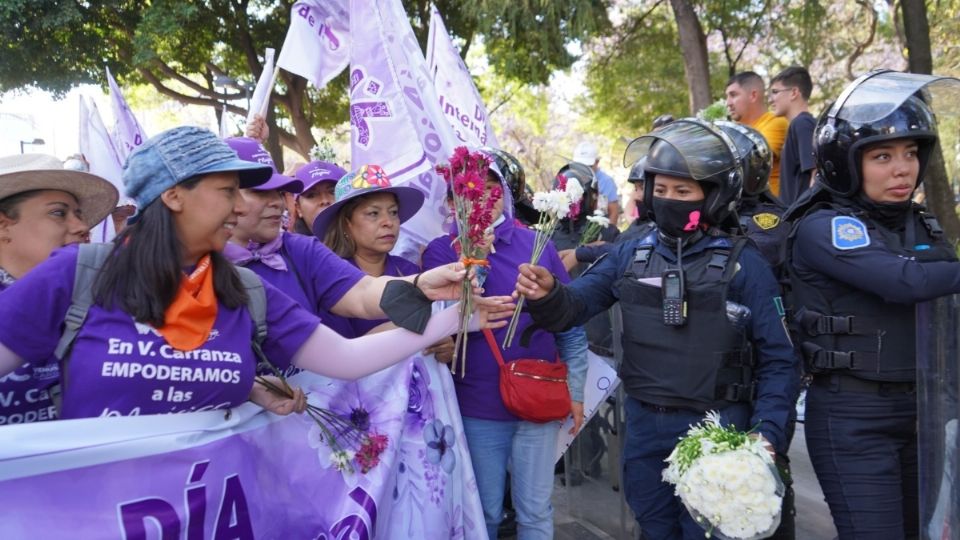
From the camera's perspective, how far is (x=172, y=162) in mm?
2400

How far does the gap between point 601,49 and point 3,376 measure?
17482mm

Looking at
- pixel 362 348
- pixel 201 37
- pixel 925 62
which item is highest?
pixel 201 37

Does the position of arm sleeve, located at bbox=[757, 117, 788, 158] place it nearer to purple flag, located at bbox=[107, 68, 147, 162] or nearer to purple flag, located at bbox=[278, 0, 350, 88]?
purple flag, located at bbox=[278, 0, 350, 88]

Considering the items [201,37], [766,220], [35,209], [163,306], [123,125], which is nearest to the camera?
[163,306]

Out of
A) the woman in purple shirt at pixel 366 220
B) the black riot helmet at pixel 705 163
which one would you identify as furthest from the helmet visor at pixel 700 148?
the woman in purple shirt at pixel 366 220

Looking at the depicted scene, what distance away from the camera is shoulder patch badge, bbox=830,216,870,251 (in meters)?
3.05

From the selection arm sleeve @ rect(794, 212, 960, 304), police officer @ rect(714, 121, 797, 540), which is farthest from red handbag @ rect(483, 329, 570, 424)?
police officer @ rect(714, 121, 797, 540)

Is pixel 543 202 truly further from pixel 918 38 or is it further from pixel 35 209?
pixel 918 38

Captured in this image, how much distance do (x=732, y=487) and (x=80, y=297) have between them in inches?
85.3

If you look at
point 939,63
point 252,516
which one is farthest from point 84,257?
point 939,63

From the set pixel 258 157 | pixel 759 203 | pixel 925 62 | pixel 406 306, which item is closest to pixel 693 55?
pixel 925 62

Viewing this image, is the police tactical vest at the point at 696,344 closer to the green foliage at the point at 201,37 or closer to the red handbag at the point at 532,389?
the red handbag at the point at 532,389

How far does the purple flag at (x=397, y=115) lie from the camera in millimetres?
4047

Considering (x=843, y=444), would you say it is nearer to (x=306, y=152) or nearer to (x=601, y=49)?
(x=306, y=152)
